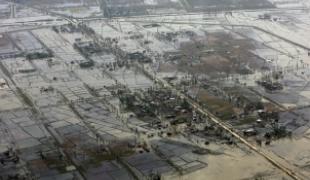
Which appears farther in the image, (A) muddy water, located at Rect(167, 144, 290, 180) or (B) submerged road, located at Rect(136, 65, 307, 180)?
(B) submerged road, located at Rect(136, 65, 307, 180)

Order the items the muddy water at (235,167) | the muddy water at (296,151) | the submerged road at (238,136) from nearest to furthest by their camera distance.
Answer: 1. the muddy water at (235,167)
2. the submerged road at (238,136)
3. the muddy water at (296,151)

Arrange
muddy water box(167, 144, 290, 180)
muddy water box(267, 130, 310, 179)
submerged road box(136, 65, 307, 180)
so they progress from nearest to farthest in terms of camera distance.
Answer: muddy water box(167, 144, 290, 180), submerged road box(136, 65, 307, 180), muddy water box(267, 130, 310, 179)

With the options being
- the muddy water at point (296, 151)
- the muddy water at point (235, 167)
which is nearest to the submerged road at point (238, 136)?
the muddy water at point (235, 167)

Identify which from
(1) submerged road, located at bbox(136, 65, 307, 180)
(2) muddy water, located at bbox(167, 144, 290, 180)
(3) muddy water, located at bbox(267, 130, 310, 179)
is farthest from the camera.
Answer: (3) muddy water, located at bbox(267, 130, 310, 179)

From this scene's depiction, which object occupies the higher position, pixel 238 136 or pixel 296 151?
pixel 238 136

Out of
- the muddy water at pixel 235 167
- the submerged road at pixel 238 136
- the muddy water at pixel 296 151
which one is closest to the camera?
the muddy water at pixel 235 167

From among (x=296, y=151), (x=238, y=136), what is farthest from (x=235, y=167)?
(x=296, y=151)

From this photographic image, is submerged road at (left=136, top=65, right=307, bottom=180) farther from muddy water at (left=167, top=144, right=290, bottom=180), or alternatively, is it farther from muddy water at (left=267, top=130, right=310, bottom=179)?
muddy water at (left=267, top=130, right=310, bottom=179)

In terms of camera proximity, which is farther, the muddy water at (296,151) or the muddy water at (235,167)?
the muddy water at (296,151)

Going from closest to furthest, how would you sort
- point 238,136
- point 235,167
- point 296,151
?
point 235,167 → point 296,151 → point 238,136

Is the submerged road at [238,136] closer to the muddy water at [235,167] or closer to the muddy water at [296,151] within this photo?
the muddy water at [235,167]

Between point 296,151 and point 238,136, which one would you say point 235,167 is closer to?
point 238,136

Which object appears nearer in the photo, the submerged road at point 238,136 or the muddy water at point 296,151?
the submerged road at point 238,136

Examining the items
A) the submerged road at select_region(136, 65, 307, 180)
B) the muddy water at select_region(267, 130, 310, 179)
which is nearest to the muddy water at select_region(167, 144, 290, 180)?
the submerged road at select_region(136, 65, 307, 180)
